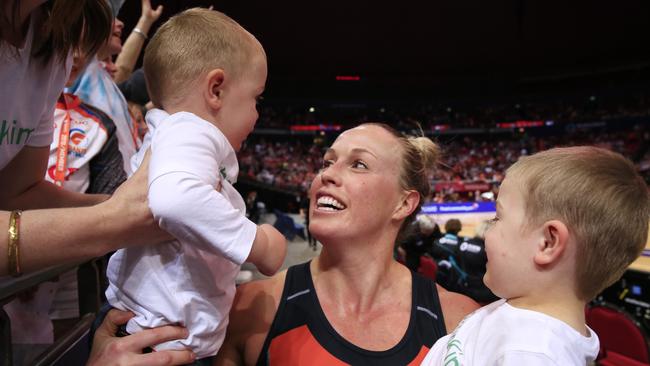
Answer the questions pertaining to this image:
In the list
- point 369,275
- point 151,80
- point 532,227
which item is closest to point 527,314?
point 532,227

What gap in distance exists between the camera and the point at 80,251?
871 millimetres

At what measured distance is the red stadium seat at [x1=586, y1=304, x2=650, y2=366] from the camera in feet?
9.07

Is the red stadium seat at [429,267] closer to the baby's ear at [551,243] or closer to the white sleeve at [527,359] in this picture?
the baby's ear at [551,243]

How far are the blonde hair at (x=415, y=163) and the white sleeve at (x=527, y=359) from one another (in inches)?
35.8

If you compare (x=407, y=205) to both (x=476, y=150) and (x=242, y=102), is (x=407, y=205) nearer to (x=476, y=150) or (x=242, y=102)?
(x=242, y=102)

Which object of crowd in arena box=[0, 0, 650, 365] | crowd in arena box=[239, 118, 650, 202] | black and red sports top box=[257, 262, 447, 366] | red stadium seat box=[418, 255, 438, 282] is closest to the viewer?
crowd in arena box=[0, 0, 650, 365]

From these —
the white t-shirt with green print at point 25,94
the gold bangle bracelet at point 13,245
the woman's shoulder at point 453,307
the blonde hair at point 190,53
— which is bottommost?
the woman's shoulder at point 453,307

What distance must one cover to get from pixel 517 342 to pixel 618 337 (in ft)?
8.72

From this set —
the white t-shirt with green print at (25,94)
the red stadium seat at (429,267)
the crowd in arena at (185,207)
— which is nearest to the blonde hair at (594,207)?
the crowd in arena at (185,207)

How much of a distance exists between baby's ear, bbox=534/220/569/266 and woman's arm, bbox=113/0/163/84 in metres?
2.48

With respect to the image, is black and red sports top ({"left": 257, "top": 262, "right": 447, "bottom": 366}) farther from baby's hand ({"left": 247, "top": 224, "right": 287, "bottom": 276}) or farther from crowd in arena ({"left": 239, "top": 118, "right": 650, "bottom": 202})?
crowd in arena ({"left": 239, "top": 118, "right": 650, "bottom": 202})

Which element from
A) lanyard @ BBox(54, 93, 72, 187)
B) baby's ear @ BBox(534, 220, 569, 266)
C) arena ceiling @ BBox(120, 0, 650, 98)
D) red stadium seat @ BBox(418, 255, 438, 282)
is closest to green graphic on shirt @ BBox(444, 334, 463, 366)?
baby's ear @ BBox(534, 220, 569, 266)

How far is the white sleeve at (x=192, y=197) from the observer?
0.86 metres

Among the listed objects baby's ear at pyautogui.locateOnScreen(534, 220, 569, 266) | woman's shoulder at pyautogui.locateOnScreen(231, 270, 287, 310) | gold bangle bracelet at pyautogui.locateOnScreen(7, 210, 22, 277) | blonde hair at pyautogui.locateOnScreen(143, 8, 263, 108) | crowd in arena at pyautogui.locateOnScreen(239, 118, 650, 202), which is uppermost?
blonde hair at pyautogui.locateOnScreen(143, 8, 263, 108)
